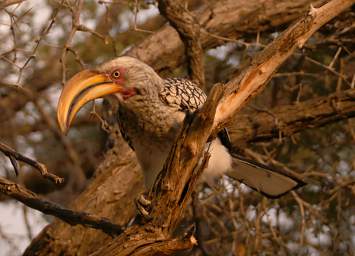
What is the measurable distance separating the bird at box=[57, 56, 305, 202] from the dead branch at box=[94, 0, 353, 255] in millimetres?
326

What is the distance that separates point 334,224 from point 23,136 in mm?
2949

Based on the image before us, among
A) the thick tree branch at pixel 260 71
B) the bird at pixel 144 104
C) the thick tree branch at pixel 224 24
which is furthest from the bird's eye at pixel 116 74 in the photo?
the thick tree branch at pixel 224 24

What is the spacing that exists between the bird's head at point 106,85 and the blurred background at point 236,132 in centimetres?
38

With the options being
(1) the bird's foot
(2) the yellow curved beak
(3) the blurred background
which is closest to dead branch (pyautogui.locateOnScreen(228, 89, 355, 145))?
(3) the blurred background

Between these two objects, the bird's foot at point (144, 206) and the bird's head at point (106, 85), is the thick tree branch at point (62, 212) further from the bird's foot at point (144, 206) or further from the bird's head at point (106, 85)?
the bird's foot at point (144, 206)

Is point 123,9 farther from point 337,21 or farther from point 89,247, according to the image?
point 89,247

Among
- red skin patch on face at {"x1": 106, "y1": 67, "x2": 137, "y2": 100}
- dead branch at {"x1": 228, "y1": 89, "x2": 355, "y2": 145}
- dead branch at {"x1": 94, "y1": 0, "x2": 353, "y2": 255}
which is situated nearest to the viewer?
dead branch at {"x1": 94, "y1": 0, "x2": 353, "y2": 255}

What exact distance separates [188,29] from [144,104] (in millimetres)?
826

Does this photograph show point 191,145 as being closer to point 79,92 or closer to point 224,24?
point 79,92

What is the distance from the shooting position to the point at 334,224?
16.2 ft

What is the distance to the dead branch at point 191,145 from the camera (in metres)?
3.05

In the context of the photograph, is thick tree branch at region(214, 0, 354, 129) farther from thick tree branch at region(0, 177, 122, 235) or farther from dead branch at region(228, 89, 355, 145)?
dead branch at region(228, 89, 355, 145)

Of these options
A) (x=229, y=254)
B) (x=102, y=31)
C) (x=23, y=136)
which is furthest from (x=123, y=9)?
(x=229, y=254)

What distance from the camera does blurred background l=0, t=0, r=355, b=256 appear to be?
4.64 m
